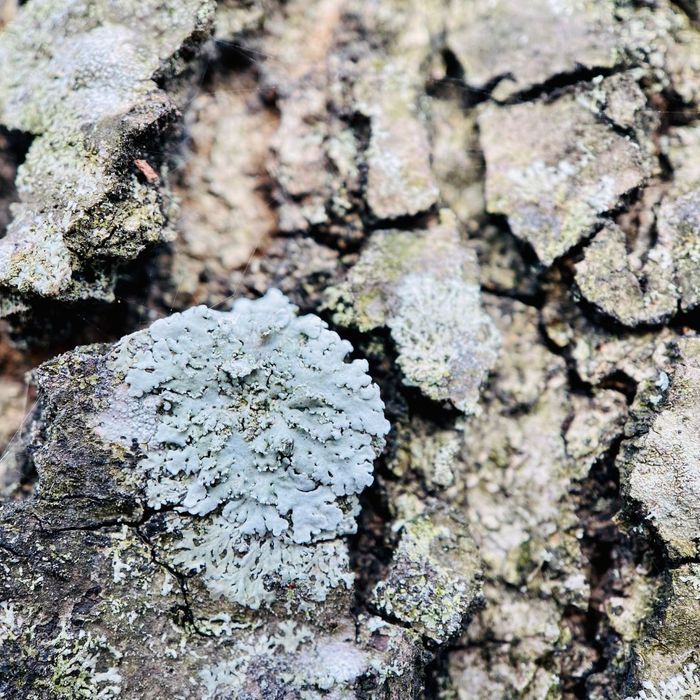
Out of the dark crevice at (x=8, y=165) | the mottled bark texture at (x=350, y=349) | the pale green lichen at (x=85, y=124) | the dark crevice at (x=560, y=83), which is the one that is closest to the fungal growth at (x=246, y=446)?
the mottled bark texture at (x=350, y=349)

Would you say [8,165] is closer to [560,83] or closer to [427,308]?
[427,308]

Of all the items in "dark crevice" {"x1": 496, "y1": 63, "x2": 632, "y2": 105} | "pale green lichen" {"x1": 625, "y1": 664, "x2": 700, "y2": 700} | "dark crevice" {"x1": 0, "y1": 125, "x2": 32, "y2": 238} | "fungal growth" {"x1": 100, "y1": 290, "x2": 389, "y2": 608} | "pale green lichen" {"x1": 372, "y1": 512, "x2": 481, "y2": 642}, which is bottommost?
"pale green lichen" {"x1": 625, "y1": 664, "x2": 700, "y2": 700}

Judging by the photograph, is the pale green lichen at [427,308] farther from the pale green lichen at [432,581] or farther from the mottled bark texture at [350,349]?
the pale green lichen at [432,581]

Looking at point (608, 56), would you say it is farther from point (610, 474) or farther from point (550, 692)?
point (550, 692)

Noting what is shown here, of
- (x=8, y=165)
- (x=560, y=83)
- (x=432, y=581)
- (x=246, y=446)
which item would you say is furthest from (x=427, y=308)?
(x=8, y=165)

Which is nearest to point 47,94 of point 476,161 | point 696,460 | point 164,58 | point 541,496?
point 164,58

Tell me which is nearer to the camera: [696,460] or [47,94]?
[696,460]

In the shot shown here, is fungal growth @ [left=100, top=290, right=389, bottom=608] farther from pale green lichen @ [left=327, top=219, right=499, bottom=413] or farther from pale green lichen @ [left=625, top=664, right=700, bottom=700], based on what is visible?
pale green lichen @ [left=625, top=664, right=700, bottom=700]

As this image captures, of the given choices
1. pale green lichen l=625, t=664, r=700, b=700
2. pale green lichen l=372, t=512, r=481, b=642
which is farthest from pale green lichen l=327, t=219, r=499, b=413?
pale green lichen l=625, t=664, r=700, b=700
